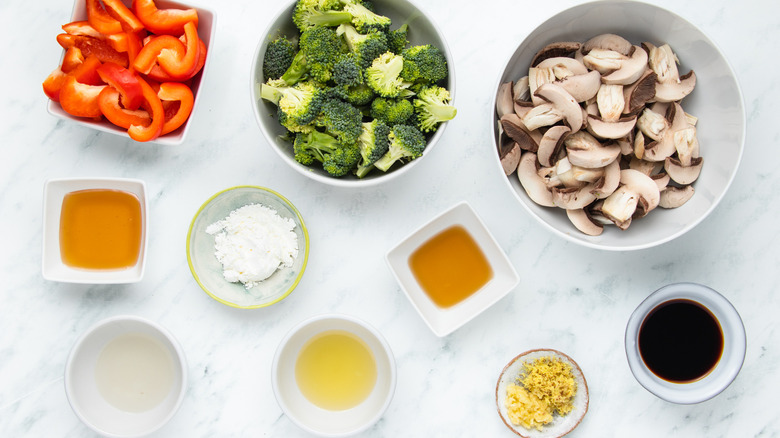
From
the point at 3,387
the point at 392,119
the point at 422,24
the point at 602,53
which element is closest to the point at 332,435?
the point at 392,119

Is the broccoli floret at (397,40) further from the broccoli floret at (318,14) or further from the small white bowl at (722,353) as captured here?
the small white bowl at (722,353)

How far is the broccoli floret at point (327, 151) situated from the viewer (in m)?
1.66

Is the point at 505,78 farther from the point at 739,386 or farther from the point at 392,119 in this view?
the point at 739,386

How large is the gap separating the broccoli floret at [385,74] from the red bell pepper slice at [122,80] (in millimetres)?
672

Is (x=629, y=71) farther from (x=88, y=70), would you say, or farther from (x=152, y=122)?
(x=88, y=70)

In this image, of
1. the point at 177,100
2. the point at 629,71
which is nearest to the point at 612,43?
the point at 629,71

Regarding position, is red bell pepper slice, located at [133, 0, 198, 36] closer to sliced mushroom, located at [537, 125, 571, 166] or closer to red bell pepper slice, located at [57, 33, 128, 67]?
red bell pepper slice, located at [57, 33, 128, 67]

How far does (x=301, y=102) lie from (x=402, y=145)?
0.29 meters

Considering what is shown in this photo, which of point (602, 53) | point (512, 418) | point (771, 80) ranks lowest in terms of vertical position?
point (512, 418)

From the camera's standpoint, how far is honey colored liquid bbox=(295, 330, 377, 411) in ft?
6.55

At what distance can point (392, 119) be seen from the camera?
5.46 ft

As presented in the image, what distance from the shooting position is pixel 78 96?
5.64 ft

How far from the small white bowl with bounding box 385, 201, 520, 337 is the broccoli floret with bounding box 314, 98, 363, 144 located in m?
0.41

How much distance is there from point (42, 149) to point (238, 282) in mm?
778
